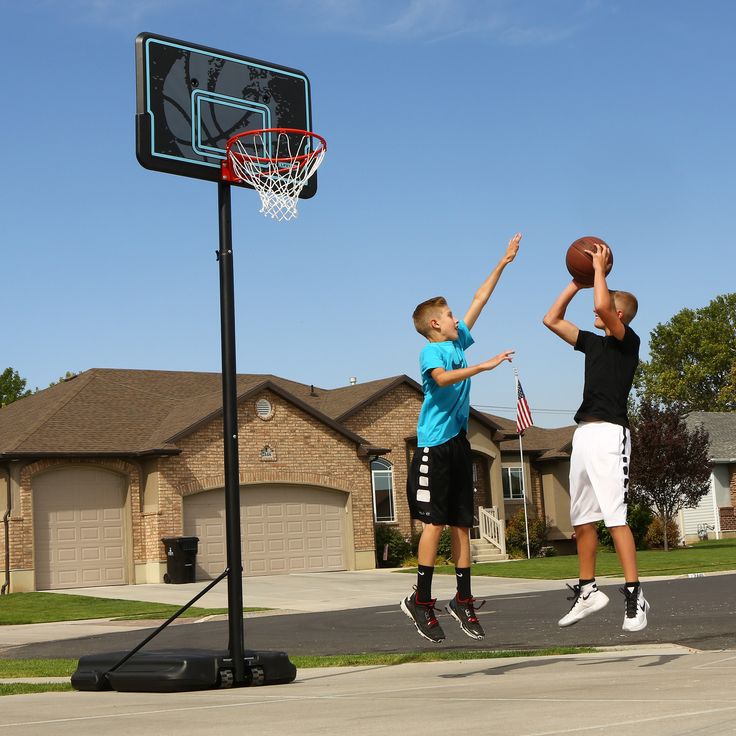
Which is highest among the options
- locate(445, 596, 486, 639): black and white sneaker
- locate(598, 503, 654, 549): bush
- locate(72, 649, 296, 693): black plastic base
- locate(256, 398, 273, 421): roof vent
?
locate(256, 398, 273, 421): roof vent

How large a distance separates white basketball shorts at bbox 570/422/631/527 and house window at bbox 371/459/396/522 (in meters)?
28.8

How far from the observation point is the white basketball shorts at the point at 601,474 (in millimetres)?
6820

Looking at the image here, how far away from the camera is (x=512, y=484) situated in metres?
40.5

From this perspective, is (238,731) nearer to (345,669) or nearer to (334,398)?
(345,669)

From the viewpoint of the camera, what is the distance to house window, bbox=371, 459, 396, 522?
117 ft

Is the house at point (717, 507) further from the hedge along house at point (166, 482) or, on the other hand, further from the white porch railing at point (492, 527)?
the hedge along house at point (166, 482)

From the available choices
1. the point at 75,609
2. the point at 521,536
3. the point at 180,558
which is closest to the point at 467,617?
the point at 75,609

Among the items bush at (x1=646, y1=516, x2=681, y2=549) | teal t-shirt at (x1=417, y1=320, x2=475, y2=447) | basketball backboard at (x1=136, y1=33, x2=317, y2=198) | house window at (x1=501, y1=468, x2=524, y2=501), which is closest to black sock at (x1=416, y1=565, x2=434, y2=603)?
teal t-shirt at (x1=417, y1=320, x2=475, y2=447)

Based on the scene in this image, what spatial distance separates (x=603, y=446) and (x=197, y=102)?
3.90m

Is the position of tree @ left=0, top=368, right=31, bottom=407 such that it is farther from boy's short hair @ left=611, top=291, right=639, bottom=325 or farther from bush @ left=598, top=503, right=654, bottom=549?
boy's short hair @ left=611, top=291, right=639, bottom=325

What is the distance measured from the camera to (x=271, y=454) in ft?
103

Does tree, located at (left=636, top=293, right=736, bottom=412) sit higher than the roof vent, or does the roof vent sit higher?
tree, located at (left=636, top=293, right=736, bottom=412)

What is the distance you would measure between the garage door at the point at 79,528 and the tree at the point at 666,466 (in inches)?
699

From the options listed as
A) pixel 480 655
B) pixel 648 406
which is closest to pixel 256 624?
pixel 480 655
